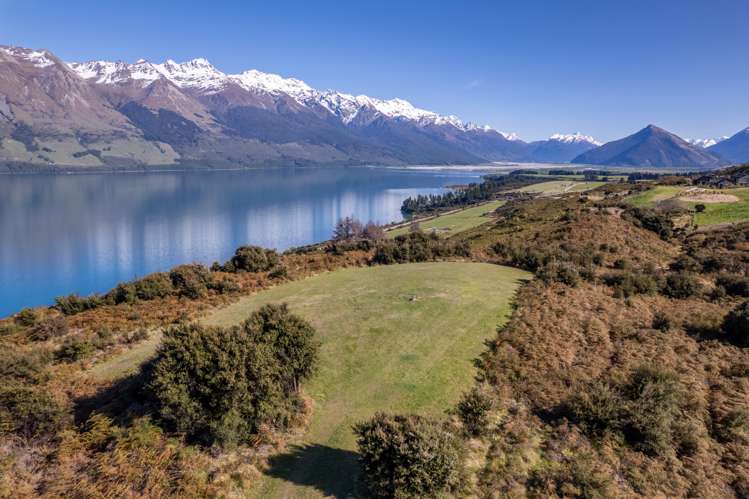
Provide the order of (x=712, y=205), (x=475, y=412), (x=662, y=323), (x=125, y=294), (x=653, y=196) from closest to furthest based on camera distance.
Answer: (x=475, y=412)
(x=662, y=323)
(x=125, y=294)
(x=712, y=205)
(x=653, y=196)

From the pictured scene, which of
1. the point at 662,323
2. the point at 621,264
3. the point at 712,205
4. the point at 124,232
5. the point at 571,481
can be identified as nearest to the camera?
the point at 571,481

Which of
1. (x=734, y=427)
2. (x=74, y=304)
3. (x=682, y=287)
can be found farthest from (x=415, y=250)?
(x=74, y=304)

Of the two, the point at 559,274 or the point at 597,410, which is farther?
the point at 559,274

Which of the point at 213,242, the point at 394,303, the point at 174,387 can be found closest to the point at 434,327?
the point at 394,303

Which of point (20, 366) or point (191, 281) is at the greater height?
point (191, 281)

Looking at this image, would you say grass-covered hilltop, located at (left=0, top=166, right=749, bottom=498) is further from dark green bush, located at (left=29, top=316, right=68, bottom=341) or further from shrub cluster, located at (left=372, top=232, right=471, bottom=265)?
shrub cluster, located at (left=372, top=232, right=471, bottom=265)

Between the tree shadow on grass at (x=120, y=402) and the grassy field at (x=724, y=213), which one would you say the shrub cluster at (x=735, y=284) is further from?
the tree shadow on grass at (x=120, y=402)

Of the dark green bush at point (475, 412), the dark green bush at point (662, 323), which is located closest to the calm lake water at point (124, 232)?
the dark green bush at point (475, 412)

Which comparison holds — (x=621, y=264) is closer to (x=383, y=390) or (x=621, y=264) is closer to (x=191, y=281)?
(x=383, y=390)
